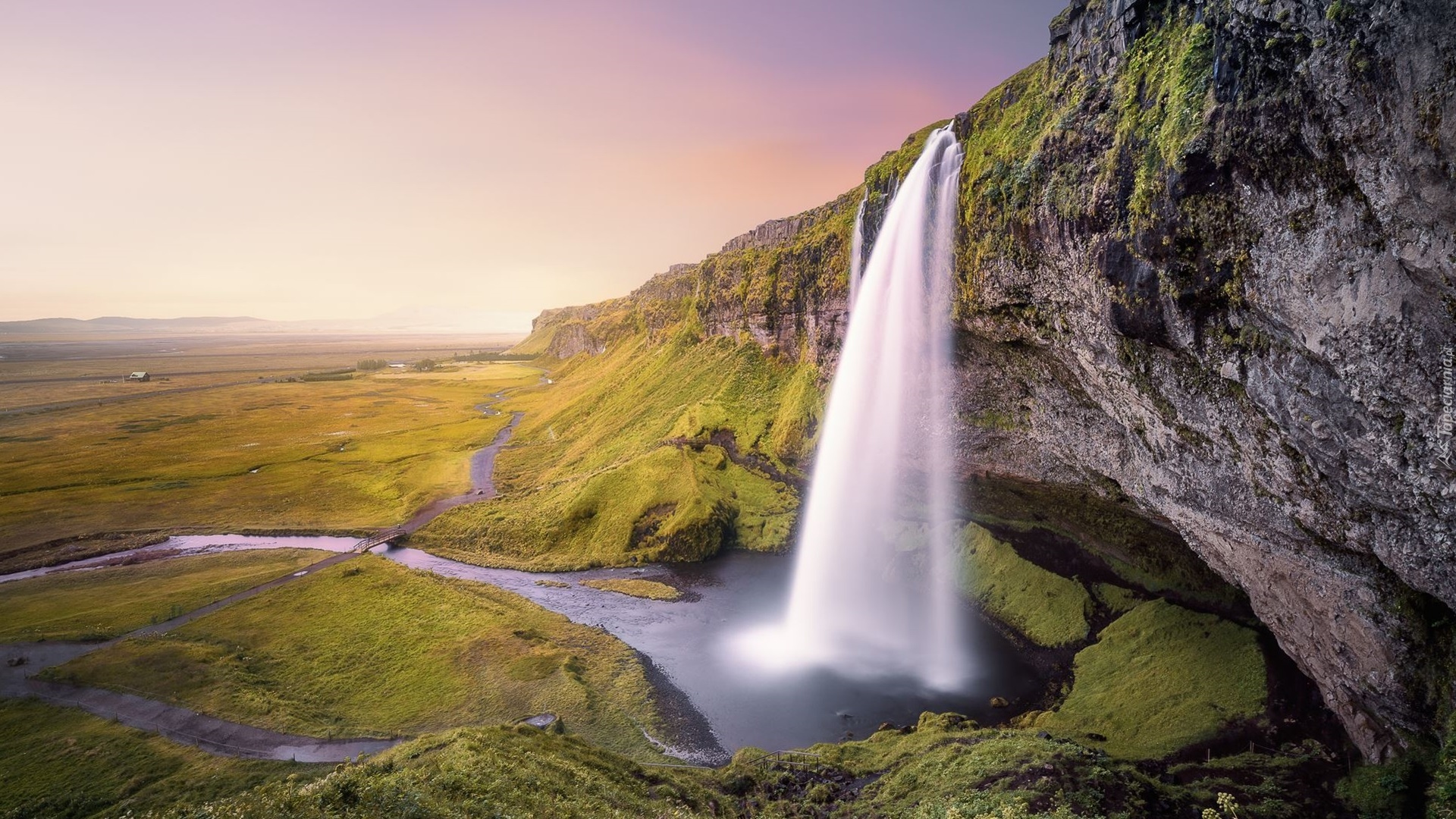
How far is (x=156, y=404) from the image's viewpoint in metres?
111

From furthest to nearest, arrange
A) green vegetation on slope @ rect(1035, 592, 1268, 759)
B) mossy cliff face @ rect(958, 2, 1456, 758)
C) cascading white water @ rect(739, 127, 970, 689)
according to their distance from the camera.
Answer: cascading white water @ rect(739, 127, 970, 689) → green vegetation on slope @ rect(1035, 592, 1268, 759) → mossy cliff face @ rect(958, 2, 1456, 758)

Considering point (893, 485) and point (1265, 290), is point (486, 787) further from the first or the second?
point (893, 485)

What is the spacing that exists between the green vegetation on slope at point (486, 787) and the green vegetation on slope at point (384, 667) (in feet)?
15.9

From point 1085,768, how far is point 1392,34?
17054mm

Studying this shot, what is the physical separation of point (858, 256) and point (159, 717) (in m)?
43.2

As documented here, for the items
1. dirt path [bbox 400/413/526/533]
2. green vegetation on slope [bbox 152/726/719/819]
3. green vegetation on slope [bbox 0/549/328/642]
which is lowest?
green vegetation on slope [bbox 0/549/328/642]

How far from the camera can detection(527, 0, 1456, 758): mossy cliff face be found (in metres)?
10.5

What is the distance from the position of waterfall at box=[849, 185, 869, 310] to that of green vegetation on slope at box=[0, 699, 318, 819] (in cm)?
3676

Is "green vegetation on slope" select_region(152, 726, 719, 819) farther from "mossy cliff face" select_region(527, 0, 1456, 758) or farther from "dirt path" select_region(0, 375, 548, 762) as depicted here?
"mossy cliff face" select_region(527, 0, 1456, 758)

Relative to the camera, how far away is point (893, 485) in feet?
123

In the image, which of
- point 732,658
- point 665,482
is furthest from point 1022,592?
point 665,482

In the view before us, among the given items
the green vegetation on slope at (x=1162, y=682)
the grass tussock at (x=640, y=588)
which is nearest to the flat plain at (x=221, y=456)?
the grass tussock at (x=640, y=588)

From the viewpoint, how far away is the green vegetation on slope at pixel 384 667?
23.8m

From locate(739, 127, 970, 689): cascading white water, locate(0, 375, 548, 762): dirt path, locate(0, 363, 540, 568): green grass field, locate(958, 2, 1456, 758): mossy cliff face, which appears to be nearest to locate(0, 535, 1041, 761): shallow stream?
locate(739, 127, 970, 689): cascading white water
